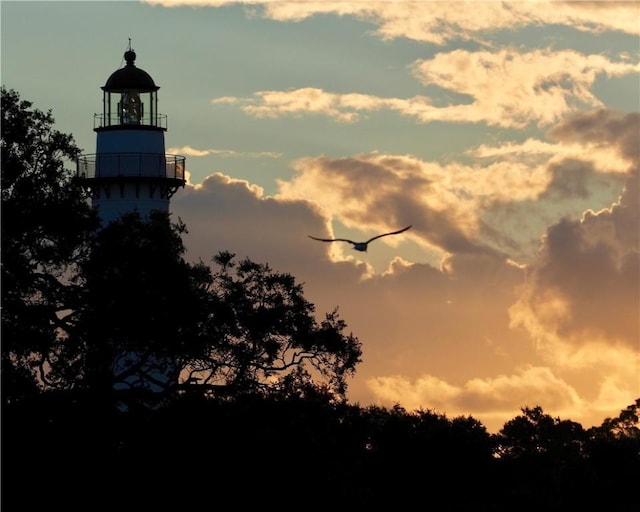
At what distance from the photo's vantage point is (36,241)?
74.9 meters

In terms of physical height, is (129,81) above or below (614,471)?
above

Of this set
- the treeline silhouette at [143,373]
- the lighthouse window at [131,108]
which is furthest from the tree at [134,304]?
the lighthouse window at [131,108]

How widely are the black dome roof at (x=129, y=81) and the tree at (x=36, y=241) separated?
62.3 ft

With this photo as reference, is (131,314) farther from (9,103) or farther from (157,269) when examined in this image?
(9,103)

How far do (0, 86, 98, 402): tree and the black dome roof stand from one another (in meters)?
19.0

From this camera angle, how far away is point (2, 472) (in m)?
68.8

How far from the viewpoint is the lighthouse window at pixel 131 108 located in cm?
9631

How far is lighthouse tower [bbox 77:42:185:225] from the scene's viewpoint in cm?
9462

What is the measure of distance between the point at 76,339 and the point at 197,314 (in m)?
4.34

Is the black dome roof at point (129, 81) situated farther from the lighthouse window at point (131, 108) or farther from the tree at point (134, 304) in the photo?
the tree at point (134, 304)

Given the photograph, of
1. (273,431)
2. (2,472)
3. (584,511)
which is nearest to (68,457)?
(2,472)

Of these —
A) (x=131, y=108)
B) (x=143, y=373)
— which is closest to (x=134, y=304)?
(x=143, y=373)

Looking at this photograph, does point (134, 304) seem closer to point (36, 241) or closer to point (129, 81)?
point (36, 241)

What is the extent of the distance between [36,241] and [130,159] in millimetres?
20780
